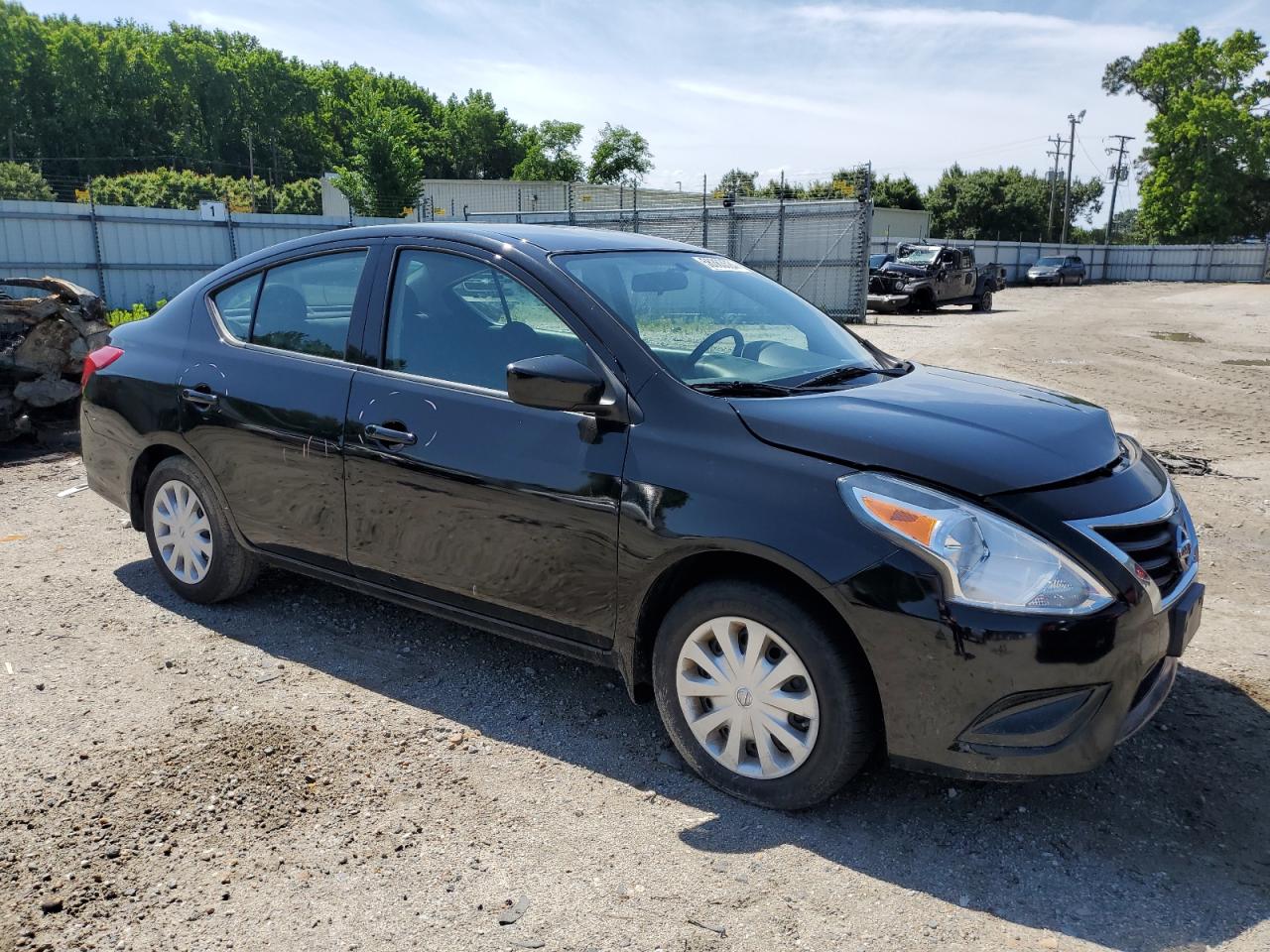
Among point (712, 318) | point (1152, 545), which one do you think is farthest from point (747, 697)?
point (712, 318)

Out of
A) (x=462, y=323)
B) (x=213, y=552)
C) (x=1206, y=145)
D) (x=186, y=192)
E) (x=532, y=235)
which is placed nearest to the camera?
(x=462, y=323)

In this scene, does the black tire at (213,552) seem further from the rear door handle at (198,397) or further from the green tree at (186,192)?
the green tree at (186,192)

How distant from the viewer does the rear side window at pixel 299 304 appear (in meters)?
3.96

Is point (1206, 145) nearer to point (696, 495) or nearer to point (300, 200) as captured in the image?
point (300, 200)

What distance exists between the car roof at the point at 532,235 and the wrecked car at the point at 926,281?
80.2 feet

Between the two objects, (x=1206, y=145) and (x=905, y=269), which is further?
(x=1206, y=145)

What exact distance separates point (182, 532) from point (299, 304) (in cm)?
125

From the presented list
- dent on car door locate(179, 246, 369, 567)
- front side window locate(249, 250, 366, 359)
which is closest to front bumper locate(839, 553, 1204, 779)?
dent on car door locate(179, 246, 369, 567)

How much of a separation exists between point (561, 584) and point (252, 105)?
119010 mm

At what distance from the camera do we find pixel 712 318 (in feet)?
12.3

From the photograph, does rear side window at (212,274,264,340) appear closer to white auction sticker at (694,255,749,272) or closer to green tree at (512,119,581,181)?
white auction sticker at (694,255,749,272)

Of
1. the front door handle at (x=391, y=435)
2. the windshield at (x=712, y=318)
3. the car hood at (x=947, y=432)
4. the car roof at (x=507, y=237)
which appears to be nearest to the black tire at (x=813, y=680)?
the car hood at (x=947, y=432)

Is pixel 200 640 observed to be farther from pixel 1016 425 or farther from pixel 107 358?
pixel 1016 425

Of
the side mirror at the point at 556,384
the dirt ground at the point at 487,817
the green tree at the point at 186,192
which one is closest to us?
the dirt ground at the point at 487,817
